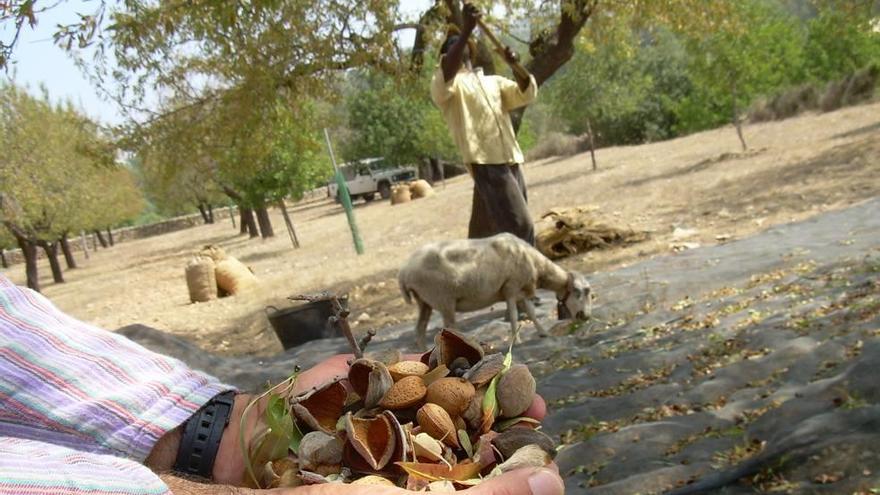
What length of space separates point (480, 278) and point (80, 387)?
5.16 m

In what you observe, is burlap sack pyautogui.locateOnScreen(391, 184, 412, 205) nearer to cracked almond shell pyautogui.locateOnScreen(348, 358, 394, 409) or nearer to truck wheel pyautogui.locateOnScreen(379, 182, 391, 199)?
truck wheel pyautogui.locateOnScreen(379, 182, 391, 199)

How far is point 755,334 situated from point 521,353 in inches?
79.3

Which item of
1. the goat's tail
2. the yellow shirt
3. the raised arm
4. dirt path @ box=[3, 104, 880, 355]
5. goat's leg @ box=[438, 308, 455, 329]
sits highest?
the raised arm

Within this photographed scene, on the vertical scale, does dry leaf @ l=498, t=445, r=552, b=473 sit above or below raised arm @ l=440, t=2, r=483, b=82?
below

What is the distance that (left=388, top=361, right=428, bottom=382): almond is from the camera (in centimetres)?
182

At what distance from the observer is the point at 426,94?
11.6m

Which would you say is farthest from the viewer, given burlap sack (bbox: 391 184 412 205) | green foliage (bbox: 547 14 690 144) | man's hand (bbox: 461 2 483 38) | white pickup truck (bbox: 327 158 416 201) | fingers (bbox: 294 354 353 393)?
white pickup truck (bbox: 327 158 416 201)

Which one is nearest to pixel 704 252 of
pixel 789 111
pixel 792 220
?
pixel 792 220

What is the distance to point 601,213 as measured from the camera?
15828 mm

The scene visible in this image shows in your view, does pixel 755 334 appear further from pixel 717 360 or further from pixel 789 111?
pixel 789 111

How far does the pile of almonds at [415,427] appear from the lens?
1494 mm

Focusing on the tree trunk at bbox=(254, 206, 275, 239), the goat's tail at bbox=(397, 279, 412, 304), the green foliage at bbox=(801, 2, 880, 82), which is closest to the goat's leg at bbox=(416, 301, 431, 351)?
the goat's tail at bbox=(397, 279, 412, 304)

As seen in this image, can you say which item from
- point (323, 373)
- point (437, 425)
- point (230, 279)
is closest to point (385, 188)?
point (230, 279)

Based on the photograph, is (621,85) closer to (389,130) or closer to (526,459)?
(389,130)
